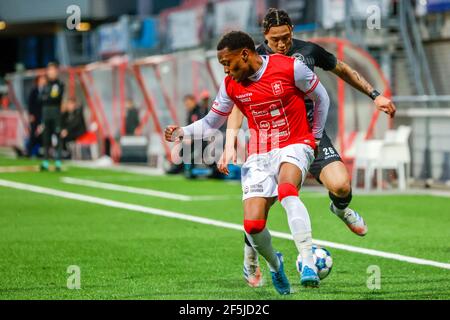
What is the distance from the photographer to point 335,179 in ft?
35.7

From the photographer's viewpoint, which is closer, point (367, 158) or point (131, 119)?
point (367, 158)

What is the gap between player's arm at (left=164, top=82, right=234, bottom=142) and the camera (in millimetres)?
9500

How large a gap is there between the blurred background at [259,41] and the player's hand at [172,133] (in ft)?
34.3

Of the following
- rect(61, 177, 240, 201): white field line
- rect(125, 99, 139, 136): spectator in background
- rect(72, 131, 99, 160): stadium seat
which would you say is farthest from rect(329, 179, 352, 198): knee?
rect(72, 131, 99, 160): stadium seat

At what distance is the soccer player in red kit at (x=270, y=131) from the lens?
9086 millimetres

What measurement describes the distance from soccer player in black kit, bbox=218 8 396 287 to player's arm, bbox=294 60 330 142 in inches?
17.9

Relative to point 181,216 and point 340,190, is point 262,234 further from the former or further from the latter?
point 181,216

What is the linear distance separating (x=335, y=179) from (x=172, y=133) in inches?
80.1

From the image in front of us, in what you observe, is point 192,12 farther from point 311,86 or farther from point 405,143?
point 311,86

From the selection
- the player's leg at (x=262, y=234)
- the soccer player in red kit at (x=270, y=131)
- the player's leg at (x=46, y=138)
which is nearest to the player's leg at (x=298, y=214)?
the soccer player in red kit at (x=270, y=131)

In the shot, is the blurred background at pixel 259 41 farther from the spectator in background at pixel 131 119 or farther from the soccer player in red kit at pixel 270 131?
the soccer player in red kit at pixel 270 131

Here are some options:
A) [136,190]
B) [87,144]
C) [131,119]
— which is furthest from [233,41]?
[87,144]

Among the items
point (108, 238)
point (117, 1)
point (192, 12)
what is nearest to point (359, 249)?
point (108, 238)

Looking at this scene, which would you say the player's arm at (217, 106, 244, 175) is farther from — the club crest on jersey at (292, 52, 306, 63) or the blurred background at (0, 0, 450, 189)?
the blurred background at (0, 0, 450, 189)
